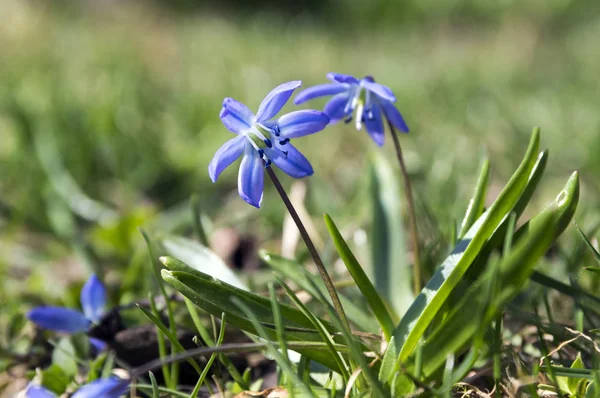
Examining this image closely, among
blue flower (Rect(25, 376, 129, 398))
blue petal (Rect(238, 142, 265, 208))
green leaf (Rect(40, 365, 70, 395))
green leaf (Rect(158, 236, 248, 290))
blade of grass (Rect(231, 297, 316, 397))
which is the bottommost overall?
green leaf (Rect(40, 365, 70, 395))

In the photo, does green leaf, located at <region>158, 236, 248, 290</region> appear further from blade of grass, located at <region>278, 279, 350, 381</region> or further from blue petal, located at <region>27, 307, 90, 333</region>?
blade of grass, located at <region>278, 279, 350, 381</region>

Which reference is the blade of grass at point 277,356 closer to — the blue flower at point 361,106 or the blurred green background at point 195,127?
the blue flower at point 361,106

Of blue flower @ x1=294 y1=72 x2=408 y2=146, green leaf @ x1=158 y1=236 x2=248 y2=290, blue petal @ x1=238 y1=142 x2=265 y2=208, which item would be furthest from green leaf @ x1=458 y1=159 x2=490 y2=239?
green leaf @ x1=158 y1=236 x2=248 y2=290

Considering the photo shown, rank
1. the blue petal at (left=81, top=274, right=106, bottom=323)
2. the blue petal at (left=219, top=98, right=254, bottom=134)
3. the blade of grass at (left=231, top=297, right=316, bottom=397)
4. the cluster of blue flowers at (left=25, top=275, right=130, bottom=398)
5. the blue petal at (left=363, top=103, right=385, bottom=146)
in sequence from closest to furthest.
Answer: the blade of grass at (left=231, top=297, right=316, bottom=397)
the blue petal at (left=219, top=98, right=254, bottom=134)
the cluster of blue flowers at (left=25, top=275, right=130, bottom=398)
the blue petal at (left=363, top=103, right=385, bottom=146)
the blue petal at (left=81, top=274, right=106, bottom=323)

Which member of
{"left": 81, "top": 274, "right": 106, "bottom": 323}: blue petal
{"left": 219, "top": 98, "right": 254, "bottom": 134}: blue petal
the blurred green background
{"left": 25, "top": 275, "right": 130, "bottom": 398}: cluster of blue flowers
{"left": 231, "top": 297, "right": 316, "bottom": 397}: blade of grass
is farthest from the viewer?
the blurred green background

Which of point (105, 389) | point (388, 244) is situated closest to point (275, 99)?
point (105, 389)

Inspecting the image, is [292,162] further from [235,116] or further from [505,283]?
[505,283]

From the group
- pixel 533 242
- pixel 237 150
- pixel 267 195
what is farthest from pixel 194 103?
pixel 533 242

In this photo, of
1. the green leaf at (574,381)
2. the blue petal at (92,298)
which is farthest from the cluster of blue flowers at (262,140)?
the green leaf at (574,381)
